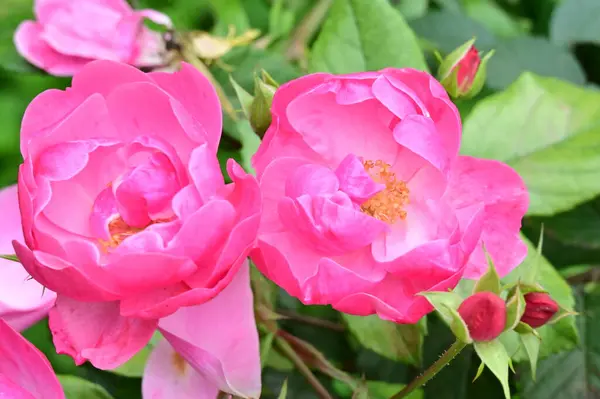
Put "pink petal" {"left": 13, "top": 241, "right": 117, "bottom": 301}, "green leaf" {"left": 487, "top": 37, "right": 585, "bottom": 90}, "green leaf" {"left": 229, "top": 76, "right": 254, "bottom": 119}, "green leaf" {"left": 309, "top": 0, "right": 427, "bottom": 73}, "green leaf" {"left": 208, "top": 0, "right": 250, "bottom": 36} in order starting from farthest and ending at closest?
"green leaf" {"left": 208, "top": 0, "right": 250, "bottom": 36}, "green leaf" {"left": 487, "top": 37, "right": 585, "bottom": 90}, "green leaf" {"left": 309, "top": 0, "right": 427, "bottom": 73}, "green leaf" {"left": 229, "top": 76, "right": 254, "bottom": 119}, "pink petal" {"left": 13, "top": 241, "right": 117, "bottom": 301}

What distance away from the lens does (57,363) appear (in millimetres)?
587

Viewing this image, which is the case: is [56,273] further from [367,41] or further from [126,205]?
[367,41]

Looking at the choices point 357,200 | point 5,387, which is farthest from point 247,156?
point 5,387

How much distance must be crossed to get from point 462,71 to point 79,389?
364 mm

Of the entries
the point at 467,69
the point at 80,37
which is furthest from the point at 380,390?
the point at 80,37

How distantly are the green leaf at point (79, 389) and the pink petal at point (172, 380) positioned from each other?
97 mm

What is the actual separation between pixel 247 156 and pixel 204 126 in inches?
5.9

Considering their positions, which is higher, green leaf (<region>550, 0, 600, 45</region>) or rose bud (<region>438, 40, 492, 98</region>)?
rose bud (<region>438, 40, 492, 98</region>)

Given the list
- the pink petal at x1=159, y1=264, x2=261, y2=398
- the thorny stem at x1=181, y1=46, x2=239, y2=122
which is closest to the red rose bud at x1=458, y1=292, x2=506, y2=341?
the pink petal at x1=159, y1=264, x2=261, y2=398

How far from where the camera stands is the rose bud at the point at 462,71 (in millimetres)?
453

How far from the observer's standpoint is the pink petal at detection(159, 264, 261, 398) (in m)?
0.35

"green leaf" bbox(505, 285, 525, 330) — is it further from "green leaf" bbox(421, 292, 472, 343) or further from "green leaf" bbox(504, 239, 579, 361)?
"green leaf" bbox(504, 239, 579, 361)

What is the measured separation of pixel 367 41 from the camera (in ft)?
1.77

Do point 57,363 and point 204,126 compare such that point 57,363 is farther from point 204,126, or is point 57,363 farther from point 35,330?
point 204,126
